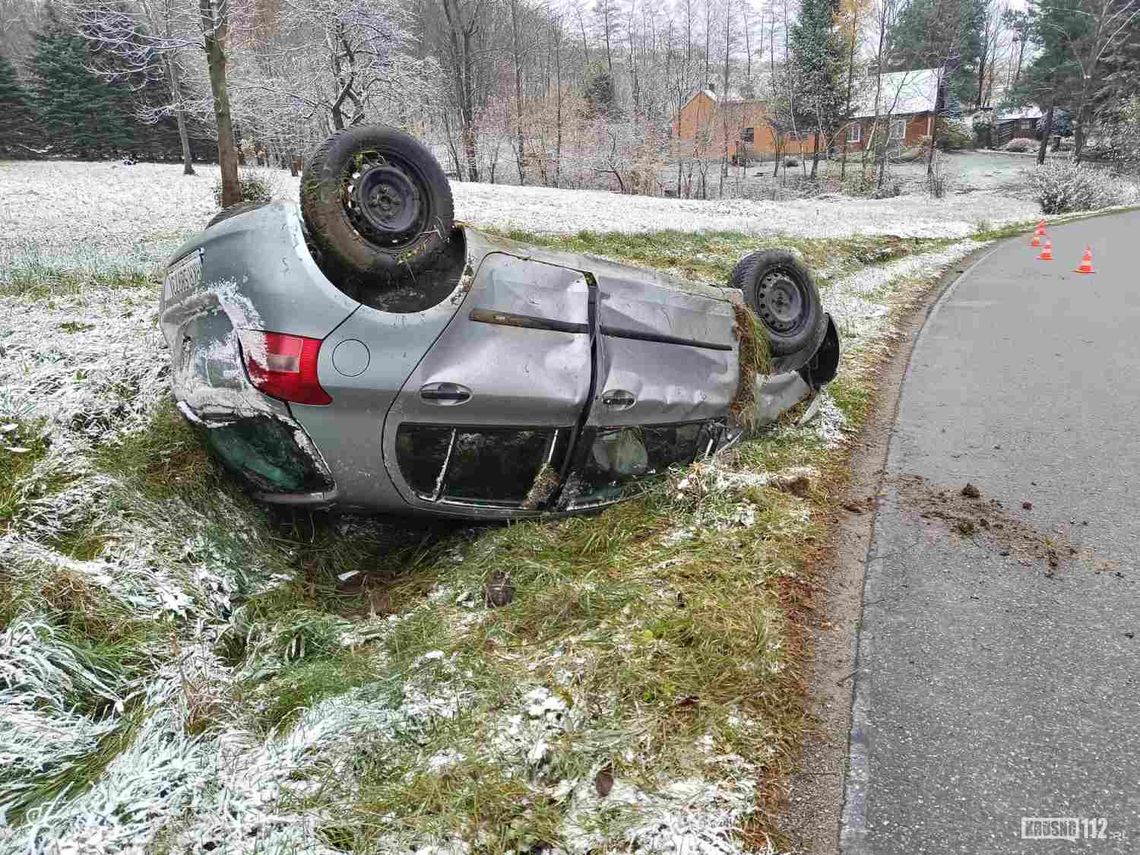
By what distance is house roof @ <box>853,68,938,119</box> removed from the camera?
4541cm

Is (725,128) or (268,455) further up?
(725,128)

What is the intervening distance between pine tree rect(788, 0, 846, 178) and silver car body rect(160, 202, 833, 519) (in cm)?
4309

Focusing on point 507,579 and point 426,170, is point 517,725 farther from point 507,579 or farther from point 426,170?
point 426,170

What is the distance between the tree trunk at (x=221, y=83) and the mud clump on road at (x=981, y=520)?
560 inches

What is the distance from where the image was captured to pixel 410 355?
328 cm

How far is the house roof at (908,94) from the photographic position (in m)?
45.4

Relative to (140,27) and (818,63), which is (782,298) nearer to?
(140,27)

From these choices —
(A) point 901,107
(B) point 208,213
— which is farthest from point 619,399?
(A) point 901,107

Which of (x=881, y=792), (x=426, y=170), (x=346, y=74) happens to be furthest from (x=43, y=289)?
(x=346, y=74)

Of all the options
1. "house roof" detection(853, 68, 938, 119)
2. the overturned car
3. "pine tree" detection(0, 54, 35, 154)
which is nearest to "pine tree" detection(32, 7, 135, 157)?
"pine tree" detection(0, 54, 35, 154)

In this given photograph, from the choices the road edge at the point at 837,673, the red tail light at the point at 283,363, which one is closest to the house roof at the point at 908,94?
the road edge at the point at 837,673

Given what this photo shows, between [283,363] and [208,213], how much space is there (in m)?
14.7

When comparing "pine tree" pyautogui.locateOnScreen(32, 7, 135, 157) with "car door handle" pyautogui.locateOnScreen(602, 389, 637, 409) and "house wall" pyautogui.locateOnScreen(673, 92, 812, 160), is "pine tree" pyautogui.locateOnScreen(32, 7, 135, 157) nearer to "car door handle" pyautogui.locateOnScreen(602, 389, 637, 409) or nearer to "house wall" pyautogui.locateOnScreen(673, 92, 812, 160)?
"house wall" pyautogui.locateOnScreen(673, 92, 812, 160)

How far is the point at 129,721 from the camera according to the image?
2369 millimetres
